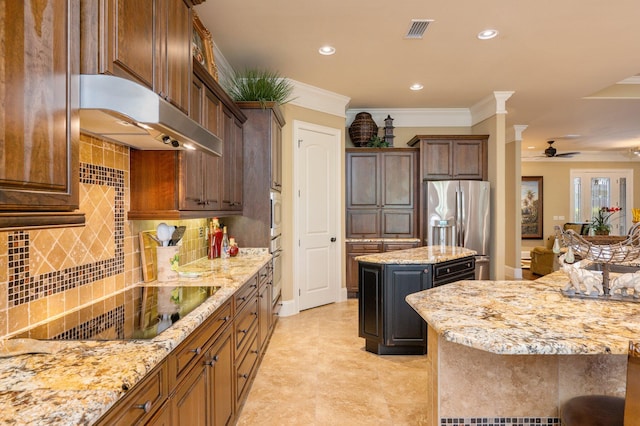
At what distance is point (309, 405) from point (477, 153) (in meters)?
4.44

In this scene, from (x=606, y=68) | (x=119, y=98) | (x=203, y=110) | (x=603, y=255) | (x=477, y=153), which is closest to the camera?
(x=119, y=98)

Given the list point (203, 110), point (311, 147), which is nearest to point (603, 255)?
point (203, 110)

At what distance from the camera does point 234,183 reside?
348 cm

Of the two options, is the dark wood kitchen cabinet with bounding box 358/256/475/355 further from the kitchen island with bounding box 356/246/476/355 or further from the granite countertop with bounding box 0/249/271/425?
the granite countertop with bounding box 0/249/271/425

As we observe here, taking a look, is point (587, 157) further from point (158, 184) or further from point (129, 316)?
point (129, 316)

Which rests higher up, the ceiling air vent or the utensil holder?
the ceiling air vent

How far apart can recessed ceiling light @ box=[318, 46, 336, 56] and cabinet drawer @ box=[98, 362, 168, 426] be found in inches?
131

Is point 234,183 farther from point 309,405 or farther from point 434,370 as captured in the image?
point 434,370

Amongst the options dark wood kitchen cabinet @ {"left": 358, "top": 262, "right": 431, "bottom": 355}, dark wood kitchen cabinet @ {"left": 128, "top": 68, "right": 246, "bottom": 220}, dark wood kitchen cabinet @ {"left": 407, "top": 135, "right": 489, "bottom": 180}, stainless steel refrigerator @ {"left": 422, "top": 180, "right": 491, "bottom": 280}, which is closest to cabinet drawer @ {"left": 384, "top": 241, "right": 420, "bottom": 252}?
stainless steel refrigerator @ {"left": 422, "top": 180, "right": 491, "bottom": 280}

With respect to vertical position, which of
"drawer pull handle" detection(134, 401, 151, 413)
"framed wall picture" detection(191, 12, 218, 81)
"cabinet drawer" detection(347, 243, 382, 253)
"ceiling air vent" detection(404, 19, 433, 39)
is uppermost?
"ceiling air vent" detection(404, 19, 433, 39)

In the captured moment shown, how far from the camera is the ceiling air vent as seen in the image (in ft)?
10.7

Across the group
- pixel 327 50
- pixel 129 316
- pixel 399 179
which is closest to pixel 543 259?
pixel 399 179

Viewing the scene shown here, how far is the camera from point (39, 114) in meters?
0.98

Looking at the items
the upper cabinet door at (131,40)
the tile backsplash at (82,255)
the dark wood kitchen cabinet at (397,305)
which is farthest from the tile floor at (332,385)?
the upper cabinet door at (131,40)
